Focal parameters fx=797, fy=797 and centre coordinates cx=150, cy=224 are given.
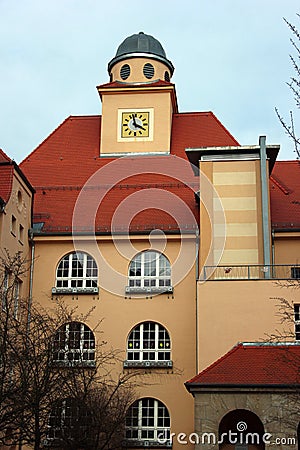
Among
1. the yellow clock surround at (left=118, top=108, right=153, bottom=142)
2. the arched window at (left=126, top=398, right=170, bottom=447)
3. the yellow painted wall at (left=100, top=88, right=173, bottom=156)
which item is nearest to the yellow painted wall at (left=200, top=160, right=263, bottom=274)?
the arched window at (left=126, top=398, right=170, bottom=447)

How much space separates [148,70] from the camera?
112ft

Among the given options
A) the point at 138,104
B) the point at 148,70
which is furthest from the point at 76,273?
the point at 148,70

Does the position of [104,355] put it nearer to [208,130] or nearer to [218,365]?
[218,365]

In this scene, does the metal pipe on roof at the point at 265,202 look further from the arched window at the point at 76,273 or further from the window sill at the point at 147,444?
the window sill at the point at 147,444

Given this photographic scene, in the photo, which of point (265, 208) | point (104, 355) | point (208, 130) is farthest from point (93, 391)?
point (208, 130)

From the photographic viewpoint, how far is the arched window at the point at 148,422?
79.5 ft

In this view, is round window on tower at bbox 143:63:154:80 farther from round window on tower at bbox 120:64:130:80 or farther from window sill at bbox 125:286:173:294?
window sill at bbox 125:286:173:294

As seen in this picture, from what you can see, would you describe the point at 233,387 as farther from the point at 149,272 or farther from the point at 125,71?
the point at 125,71

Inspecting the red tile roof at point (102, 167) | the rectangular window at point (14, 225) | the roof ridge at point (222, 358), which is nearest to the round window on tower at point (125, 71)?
the red tile roof at point (102, 167)

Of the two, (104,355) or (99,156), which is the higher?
(99,156)

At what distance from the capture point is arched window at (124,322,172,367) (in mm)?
25312

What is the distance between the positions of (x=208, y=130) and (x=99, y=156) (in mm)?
4671

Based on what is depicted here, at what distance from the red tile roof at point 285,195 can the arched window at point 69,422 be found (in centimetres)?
1026

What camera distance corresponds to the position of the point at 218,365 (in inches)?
812
